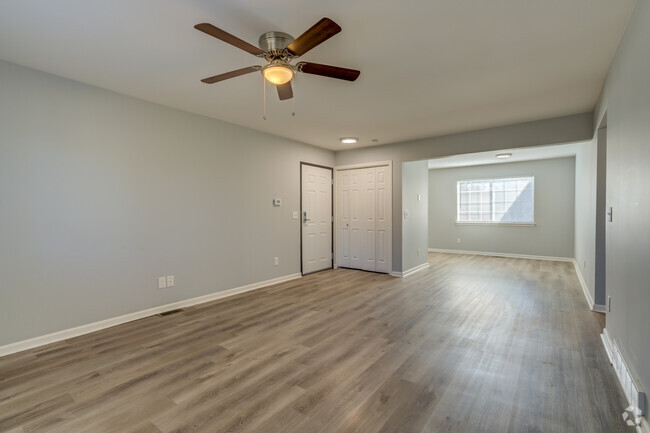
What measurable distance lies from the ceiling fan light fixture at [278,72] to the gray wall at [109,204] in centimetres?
213

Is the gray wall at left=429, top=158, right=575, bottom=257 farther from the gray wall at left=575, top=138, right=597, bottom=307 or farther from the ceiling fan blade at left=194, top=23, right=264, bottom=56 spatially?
the ceiling fan blade at left=194, top=23, right=264, bottom=56

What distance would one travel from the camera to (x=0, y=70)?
2.53 meters

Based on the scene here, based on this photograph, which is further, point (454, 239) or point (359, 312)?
point (454, 239)

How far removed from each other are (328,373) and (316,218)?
381 centimetres

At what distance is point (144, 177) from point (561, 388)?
428 centimetres

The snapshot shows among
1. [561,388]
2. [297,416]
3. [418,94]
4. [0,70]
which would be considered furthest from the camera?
[418,94]

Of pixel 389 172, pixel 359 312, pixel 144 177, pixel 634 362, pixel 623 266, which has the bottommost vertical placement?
pixel 359 312

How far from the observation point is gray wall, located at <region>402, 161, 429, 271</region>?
18.4 feet

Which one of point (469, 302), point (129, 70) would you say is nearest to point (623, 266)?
point (469, 302)

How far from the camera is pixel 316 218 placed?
587 centimetres

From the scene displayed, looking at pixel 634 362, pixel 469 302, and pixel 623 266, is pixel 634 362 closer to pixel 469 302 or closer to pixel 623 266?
pixel 623 266

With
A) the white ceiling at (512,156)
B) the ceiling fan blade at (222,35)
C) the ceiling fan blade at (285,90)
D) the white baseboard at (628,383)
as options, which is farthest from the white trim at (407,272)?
the ceiling fan blade at (222,35)

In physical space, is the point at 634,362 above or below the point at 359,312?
above

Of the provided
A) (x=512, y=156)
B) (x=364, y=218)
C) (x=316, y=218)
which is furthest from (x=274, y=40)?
(x=512, y=156)
